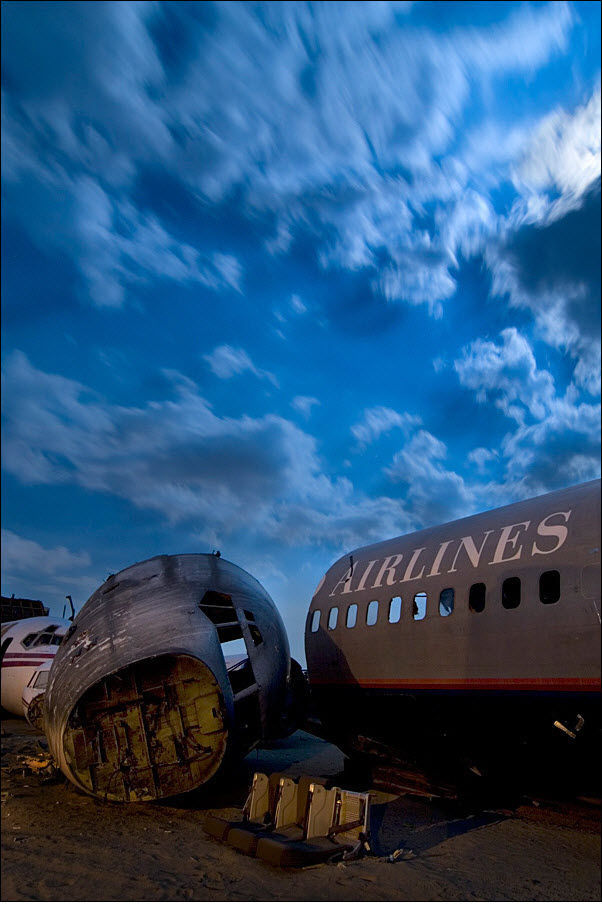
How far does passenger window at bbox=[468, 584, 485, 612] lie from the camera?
1184cm

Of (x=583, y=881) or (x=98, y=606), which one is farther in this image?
(x=98, y=606)

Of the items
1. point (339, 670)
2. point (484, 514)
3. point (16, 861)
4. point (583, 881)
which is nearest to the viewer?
point (16, 861)

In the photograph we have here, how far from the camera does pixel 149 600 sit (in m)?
11.1

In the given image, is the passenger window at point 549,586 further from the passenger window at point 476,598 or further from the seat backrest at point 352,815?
the seat backrest at point 352,815

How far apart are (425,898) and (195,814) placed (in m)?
5.31

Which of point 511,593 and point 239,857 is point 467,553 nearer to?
point 511,593

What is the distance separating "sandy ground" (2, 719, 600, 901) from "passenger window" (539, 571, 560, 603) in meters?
4.12

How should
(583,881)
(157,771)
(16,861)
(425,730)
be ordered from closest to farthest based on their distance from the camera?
(16,861)
(583,881)
(157,771)
(425,730)

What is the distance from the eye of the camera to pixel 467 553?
12953 millimetres

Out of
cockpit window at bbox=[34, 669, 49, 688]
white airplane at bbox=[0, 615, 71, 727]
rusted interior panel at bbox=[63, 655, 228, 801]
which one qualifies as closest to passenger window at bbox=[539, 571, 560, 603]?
rusted interior panel at bbox=[63, 655, 228, 801]

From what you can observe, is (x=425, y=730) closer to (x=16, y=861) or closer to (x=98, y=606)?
(x=98, y=606)

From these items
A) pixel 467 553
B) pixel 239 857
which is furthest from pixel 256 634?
pixel 467 553

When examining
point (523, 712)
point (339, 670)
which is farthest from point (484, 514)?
point (339, 670)

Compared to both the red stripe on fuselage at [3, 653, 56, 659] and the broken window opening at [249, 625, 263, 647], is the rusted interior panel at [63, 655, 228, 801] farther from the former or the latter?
the red stripe on fuselage at [3, 653, 56, 659]
